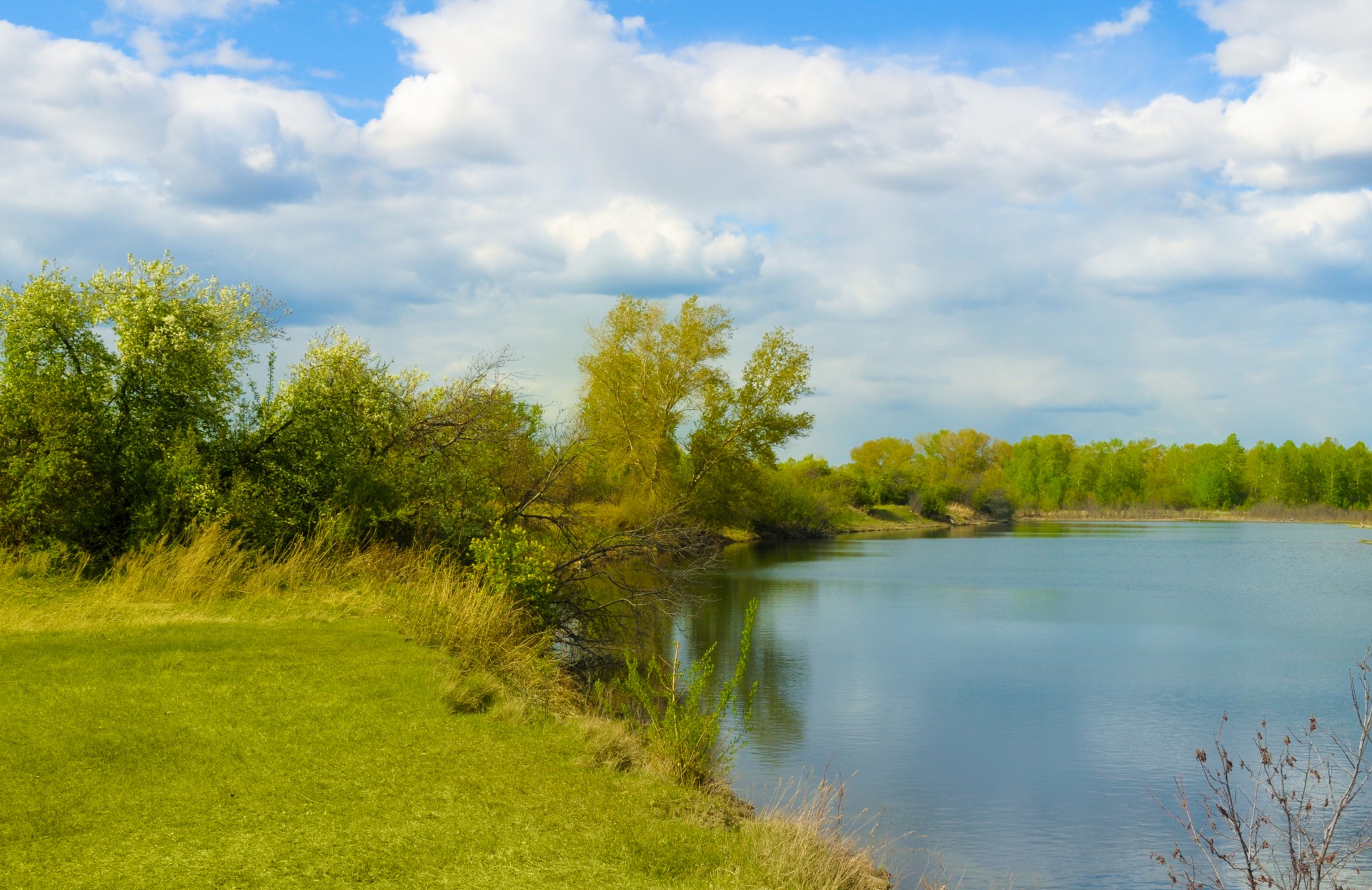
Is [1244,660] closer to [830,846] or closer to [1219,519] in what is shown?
[830,846]

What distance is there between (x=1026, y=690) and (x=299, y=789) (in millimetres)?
14016

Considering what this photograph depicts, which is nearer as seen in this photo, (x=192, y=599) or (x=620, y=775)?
(x=620, y=775)

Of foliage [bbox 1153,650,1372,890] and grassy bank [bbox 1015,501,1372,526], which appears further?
grassy bank [bbox 1015,501,1372,526]

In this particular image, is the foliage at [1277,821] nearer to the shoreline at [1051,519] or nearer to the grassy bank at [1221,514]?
the shoreline at [1051,519]

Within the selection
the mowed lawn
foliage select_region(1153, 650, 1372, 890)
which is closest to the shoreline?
foliage select_region(1153, 650, 1372, 890)

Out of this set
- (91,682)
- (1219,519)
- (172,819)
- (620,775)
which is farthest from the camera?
(1219,519)

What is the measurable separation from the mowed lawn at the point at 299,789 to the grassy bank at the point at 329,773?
0.02m

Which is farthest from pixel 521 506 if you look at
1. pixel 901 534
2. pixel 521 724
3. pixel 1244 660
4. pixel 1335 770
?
pixel 901 534

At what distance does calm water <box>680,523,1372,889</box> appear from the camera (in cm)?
1073

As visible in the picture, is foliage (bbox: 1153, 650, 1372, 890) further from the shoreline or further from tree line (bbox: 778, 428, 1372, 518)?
tree line (bbox: 778, 428, 1372, 518)

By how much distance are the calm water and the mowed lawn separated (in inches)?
156

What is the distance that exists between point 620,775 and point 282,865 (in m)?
2.97

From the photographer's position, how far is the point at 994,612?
28656 mm

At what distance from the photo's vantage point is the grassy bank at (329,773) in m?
5.57
